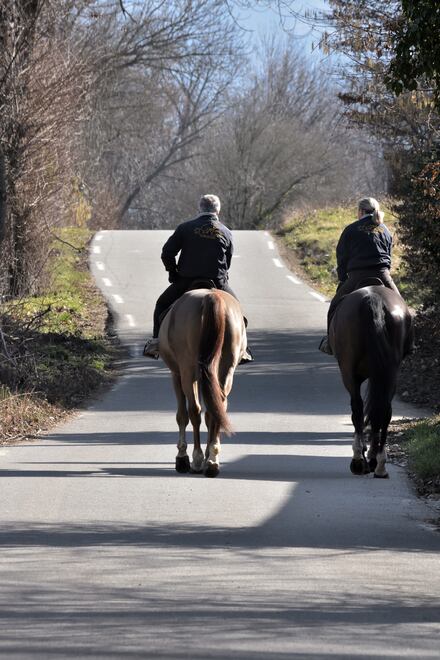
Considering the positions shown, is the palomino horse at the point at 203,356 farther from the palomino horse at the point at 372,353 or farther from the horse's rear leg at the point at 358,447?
the horse's rear leg at the point at 358,447

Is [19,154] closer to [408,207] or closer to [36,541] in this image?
[408,207]

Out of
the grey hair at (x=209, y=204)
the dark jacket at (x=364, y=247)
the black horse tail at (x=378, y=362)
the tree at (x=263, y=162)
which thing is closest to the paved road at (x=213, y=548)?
the black horse tail at (x=378, y=362)

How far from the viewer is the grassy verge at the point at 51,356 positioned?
15914 mm

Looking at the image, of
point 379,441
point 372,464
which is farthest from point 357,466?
point 379,441

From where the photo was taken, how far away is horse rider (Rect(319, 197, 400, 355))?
13.1 m

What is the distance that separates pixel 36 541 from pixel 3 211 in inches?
551

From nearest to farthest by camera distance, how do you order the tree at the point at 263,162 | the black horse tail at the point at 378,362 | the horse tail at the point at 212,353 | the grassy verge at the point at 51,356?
1. the horse tail at the point at 212,353
2. the black horse tail at the point at 378,362
3. the grassy verge at the point at 51,356
4. the tree at the point at 263,162

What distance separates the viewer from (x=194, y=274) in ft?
42.1

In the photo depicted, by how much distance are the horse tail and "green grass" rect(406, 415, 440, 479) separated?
6.25ft

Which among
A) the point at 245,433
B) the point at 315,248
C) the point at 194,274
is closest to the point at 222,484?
the point at 194,274

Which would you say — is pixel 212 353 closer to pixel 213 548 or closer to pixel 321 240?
pixel 213 548

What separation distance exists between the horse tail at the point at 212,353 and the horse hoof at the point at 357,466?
130 centimetres

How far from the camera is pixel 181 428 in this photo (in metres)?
12.4

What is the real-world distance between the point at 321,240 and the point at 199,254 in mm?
27390
